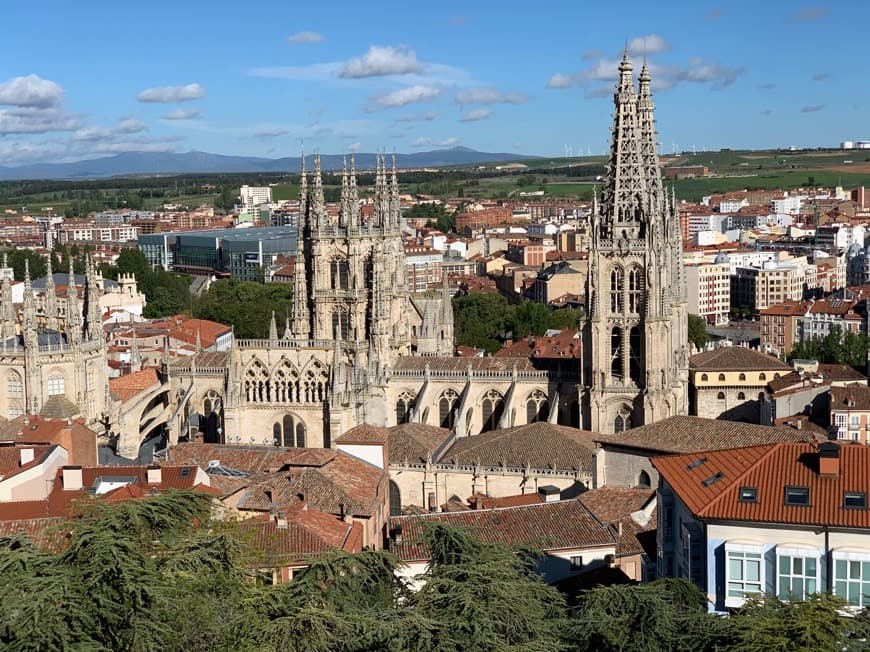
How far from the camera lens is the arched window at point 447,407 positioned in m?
69.9

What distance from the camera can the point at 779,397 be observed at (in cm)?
7025

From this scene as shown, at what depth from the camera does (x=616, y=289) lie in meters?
65.3

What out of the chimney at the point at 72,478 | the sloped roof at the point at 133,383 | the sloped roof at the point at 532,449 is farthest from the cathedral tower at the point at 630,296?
the chimney at the point at 72,478

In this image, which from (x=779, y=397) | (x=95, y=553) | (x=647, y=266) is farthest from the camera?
(x=779, y=397)

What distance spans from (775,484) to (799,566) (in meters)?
2.61

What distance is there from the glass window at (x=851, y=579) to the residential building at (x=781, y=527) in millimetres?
24

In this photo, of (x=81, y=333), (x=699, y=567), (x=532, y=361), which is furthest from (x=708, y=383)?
(x=699, y=567)

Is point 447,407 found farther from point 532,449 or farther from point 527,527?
point 527,527

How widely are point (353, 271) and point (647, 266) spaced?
A: 1705 cm

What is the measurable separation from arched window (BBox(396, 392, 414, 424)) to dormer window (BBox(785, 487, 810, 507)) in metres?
37.9

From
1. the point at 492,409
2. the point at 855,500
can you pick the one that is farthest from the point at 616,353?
the point at 855,500

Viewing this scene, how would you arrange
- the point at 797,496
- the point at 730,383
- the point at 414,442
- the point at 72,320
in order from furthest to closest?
1. the point at 730,383
2. the point at 72,320
3. the point at 414,442
4. the point at 797,496

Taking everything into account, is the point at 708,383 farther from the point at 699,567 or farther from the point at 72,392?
the point at 699,567

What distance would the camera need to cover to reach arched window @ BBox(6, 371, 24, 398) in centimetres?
6294
